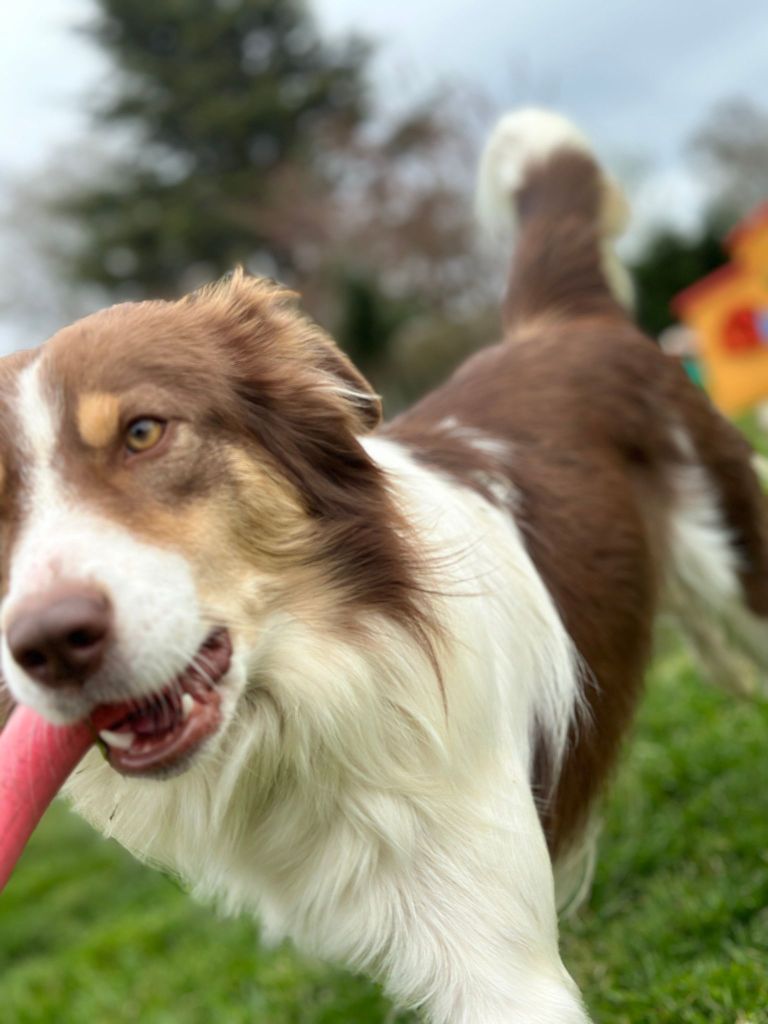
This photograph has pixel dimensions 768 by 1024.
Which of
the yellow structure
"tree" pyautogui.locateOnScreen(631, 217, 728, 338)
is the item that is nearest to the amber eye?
the yellow structure

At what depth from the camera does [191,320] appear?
2879 millimetres

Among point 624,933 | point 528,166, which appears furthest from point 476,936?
point 528,166

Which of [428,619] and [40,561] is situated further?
[428,619]

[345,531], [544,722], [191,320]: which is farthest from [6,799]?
[544,722]

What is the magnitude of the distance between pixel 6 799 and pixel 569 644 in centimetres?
165

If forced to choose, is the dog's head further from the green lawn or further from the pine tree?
the pine tree

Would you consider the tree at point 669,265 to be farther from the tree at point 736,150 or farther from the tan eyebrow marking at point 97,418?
the tan eyebrow marking at point 97,418

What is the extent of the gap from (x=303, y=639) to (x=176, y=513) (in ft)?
1.42

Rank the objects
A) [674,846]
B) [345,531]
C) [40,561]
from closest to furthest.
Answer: [40,561] → [345,531] → [674,846]

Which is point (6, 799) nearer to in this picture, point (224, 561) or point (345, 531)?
point (224, 561)

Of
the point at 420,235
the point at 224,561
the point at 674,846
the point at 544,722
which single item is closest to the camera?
the point at 224,561

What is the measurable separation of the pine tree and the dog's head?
29244mm

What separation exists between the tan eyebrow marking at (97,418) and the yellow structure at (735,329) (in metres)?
11.8

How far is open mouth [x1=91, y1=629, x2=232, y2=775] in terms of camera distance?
2.40 m
